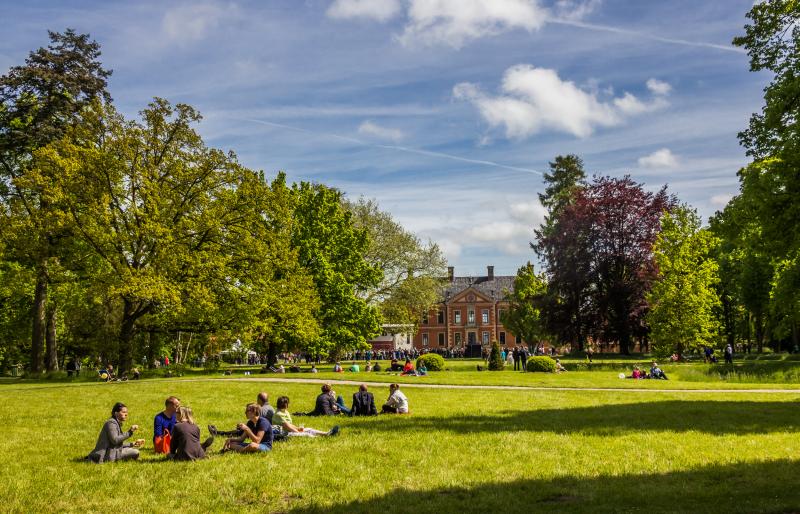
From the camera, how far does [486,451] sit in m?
12.2

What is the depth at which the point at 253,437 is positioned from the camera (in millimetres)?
12391

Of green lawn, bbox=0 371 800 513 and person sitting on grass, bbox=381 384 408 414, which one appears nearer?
green lawn, bbox=0 371 800 513

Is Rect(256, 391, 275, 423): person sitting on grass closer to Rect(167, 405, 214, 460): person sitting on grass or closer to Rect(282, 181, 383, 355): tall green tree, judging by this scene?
Rect(167, 405, 214, 460): person sitting on grass

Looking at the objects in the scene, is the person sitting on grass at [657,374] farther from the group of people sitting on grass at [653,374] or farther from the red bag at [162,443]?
the red bag at [162,443]

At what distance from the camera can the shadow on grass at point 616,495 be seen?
8227 mm

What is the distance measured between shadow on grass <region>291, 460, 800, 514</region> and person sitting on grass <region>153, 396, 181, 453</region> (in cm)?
533

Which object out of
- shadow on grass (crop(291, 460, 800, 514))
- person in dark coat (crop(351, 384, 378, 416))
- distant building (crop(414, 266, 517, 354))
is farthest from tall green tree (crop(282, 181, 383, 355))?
distant building (crop(414, 266, 517, 354))

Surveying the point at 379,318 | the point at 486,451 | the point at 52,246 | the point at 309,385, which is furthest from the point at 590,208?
the point at 486,451

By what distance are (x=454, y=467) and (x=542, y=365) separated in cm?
3003

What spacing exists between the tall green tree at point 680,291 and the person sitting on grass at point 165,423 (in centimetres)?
3650

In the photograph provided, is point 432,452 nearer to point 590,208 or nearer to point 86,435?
point 86,435

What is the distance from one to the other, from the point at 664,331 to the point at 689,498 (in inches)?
1429

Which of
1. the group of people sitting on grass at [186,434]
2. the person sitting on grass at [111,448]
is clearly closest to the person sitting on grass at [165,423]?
the group of people sitting on grass at [186,434]

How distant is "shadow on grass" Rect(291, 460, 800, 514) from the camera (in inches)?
324
